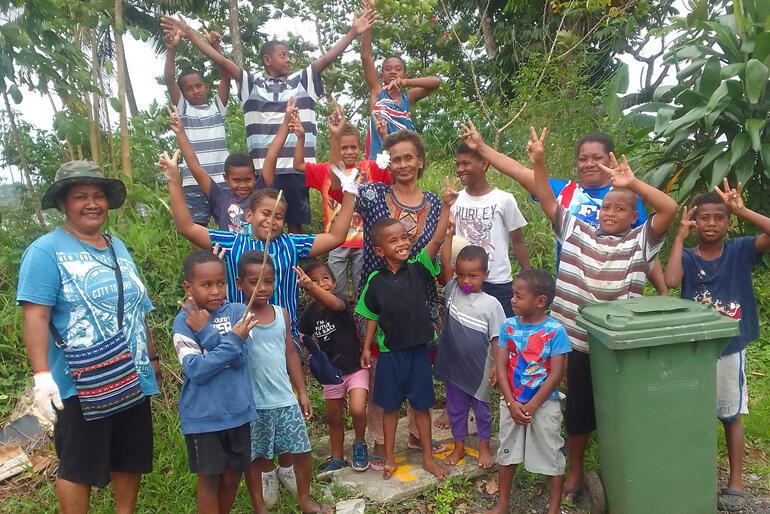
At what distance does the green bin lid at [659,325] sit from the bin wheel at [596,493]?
0.86m

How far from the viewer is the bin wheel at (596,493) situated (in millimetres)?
2943

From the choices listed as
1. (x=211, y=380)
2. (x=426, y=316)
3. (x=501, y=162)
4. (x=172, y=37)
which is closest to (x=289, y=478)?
(x=211, y=380)

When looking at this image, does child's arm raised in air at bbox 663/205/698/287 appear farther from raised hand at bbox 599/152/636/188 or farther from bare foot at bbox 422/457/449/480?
bare foot at bbox 422/457/449/480

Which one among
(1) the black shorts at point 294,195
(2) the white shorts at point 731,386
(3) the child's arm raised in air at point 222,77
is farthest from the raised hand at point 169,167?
(2) the white shorts at point 731,386

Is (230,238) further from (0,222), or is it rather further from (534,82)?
(534,82)

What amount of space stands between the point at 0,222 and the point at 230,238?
122 inches

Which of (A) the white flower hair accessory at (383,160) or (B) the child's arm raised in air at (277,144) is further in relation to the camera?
(B) the child's arm raised in air at (277,144)

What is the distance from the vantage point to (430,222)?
356 centimetres

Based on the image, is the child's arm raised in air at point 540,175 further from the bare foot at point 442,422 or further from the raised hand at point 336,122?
the bare foot at point 442,422

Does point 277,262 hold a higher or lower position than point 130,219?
lower

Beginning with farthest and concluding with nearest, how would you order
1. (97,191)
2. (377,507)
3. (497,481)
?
(497,481), (377,507), (97,191)

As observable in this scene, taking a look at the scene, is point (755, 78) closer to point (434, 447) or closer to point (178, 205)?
point (434, 447)

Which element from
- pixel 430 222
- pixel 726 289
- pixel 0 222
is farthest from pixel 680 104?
pixel 0 222

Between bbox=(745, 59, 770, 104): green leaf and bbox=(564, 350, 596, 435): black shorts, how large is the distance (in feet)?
9.16
